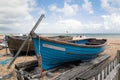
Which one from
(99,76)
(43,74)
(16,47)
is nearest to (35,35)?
(43,74)

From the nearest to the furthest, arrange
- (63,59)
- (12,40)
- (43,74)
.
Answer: (43,74), (63,59), (12,40)

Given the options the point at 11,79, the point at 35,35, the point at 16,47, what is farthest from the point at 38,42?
the point at 16,47

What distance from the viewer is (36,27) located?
268 inches

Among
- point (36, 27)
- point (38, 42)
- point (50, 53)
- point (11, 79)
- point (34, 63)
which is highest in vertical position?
point (36, 27)

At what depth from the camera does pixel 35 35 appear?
22.1 ft

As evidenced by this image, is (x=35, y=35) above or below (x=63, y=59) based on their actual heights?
above

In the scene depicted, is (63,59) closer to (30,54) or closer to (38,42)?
(38,42)

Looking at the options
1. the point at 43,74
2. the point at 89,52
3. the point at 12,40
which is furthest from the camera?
the point at 12,40

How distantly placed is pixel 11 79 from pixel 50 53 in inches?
85.9

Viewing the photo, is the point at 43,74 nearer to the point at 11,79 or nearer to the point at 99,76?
the point at 11,79

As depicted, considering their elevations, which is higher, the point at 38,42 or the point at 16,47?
the point at 38,42

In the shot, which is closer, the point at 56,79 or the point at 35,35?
the point at 56,79

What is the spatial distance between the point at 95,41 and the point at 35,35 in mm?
7936

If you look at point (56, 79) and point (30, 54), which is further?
point (30, 54)
